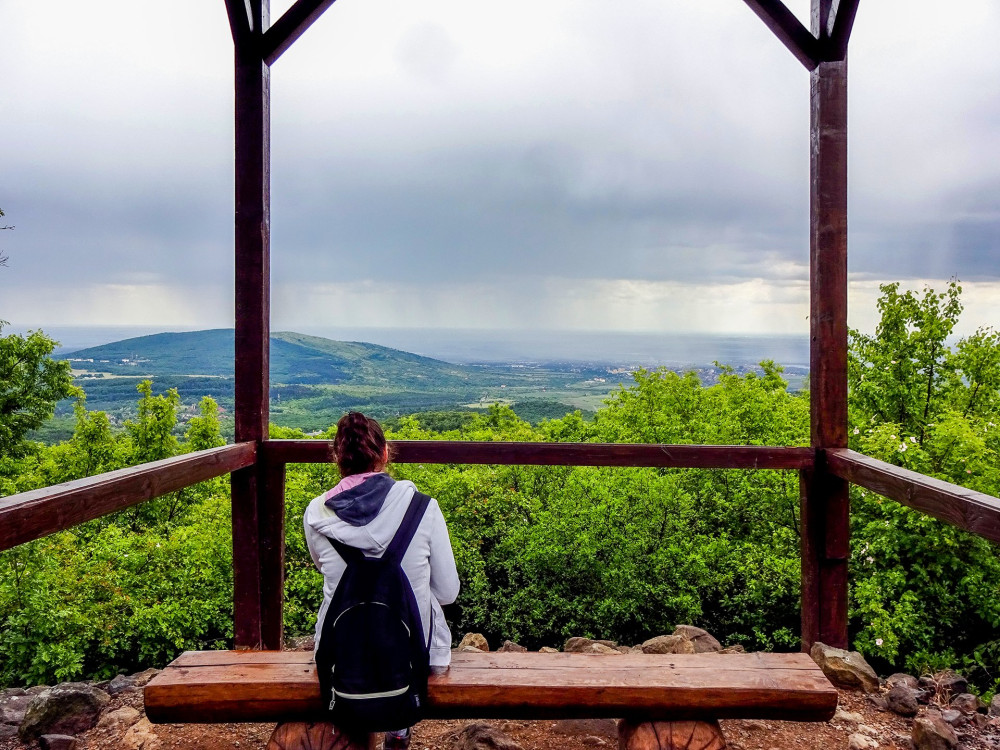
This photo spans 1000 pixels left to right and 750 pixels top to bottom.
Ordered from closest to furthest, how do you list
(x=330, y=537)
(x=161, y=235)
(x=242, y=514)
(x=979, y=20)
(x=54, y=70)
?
(x=330, y=537) → (x=242, y=514) → (x=979, y=20) → (x=54, y=70) → (x=161, y=235)

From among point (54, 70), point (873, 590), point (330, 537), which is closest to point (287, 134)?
point (54, 70)

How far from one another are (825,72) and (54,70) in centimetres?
1135

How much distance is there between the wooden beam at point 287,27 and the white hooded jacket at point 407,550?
2362mm

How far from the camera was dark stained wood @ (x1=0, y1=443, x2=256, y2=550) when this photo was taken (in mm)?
1545

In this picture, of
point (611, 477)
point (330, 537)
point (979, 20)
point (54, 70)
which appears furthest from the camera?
point (54, 70)

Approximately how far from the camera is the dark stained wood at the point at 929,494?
1.72m

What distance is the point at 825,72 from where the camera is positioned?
288 cm

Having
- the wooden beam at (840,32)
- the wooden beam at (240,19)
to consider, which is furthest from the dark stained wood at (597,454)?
the wooden beam at (240,19)

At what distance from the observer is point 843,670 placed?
9.75ft

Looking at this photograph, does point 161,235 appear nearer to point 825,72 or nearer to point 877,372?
point 877,372

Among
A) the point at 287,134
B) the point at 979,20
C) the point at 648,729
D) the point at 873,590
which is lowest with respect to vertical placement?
the point at 873,590

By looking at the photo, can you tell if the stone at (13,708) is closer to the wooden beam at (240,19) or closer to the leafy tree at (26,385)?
the wooden beam at (240,19)

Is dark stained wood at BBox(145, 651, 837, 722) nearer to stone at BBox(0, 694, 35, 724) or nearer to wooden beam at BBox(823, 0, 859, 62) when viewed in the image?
stone at BBox(0, 694, 35, 724)

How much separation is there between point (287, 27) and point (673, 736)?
10.6 feet
